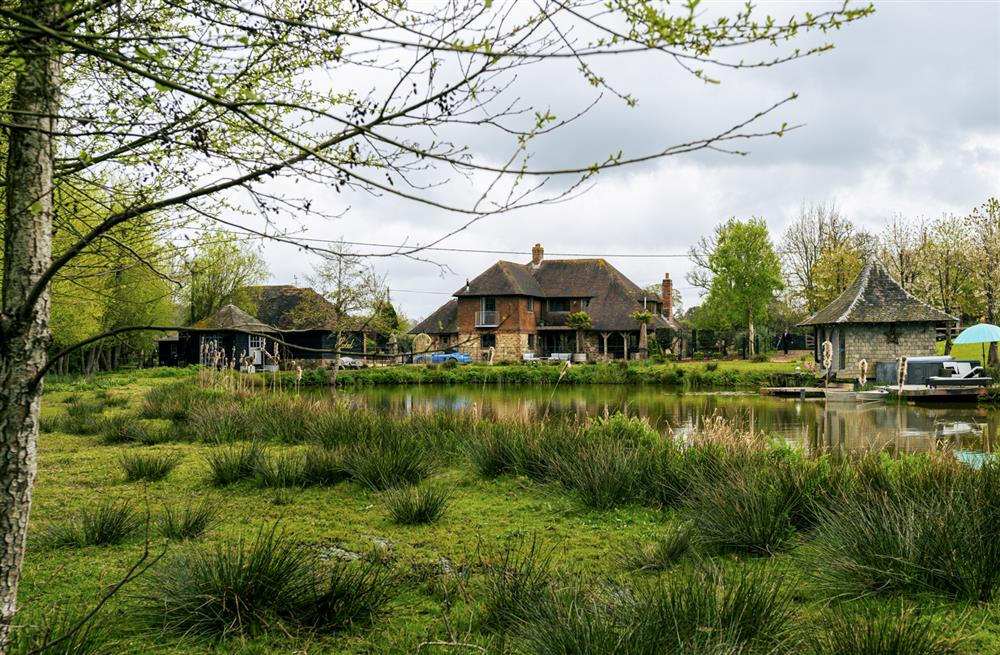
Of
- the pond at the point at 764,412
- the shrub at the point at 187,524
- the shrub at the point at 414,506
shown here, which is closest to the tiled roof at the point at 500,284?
the pond at the point at 764,412

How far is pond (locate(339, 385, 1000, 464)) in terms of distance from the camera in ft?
47.1

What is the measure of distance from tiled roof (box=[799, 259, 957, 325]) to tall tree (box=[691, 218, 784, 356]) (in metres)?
13.0

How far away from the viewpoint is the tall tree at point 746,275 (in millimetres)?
47219

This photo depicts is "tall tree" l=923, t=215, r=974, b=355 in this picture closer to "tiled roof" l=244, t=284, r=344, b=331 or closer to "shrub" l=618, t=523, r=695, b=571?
"tiled roof" l=244, t=284, r=344, b=331

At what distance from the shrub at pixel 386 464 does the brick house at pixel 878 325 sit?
2778 cm

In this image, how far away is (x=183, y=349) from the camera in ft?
158

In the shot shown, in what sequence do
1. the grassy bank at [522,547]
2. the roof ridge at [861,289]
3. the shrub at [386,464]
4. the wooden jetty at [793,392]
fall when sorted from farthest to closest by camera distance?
1. the roof ridge at [861,289]
2. the wooden jetty at [793,392]
3. the shrub at [386,464]
4. the grassy bank at [522,547]

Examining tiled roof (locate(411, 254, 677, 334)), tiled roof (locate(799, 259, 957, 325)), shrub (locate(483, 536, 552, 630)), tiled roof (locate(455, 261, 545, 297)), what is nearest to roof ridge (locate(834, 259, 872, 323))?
tiled roof (locate(799, 259, 957, 325))

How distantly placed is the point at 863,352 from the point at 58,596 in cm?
3320

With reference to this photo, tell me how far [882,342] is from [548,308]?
2633cm

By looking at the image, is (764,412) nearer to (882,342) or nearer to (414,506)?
(882,342)

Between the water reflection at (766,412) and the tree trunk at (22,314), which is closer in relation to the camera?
the tree trunk at (22,314)

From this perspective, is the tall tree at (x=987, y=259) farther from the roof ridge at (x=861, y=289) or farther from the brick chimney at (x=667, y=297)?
the brick chimney at (x=667, y=297)

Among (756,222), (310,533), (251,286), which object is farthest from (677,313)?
(310,533)
